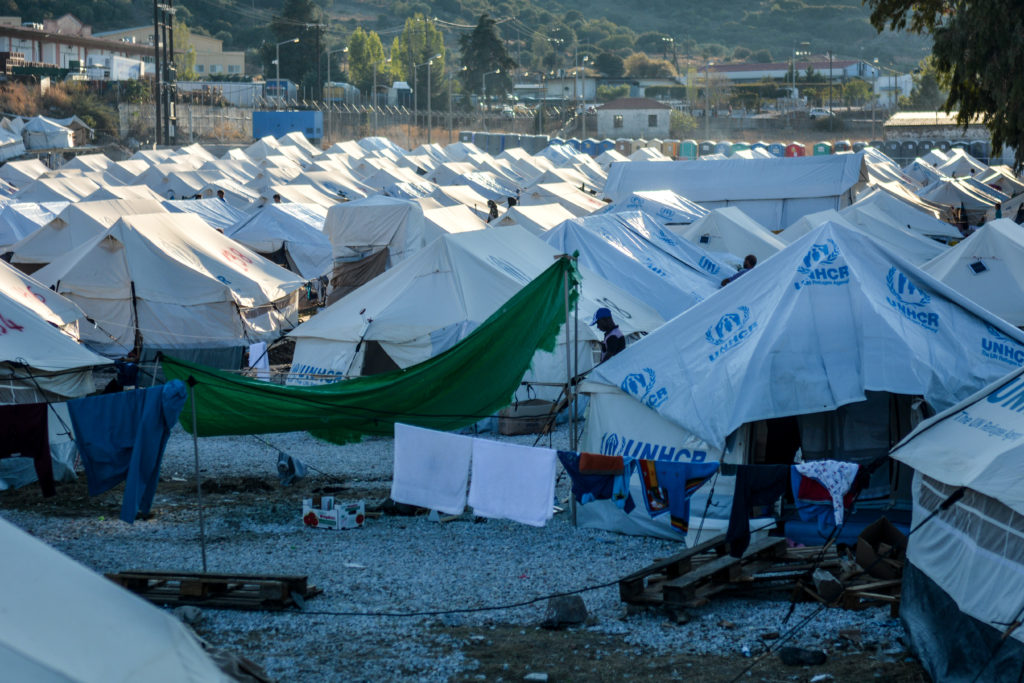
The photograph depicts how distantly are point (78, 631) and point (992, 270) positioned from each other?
1740 cm

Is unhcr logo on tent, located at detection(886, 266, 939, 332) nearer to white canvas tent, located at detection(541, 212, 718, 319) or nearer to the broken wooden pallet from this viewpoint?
the broken wooden pallet

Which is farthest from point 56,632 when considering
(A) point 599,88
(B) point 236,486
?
(A) point 599,88

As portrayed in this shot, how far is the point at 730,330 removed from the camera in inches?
476

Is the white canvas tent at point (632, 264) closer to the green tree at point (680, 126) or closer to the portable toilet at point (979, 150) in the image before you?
the portable toilet at point (979, 150)

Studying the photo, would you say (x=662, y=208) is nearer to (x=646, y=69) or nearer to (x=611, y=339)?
(x=611, y=339)

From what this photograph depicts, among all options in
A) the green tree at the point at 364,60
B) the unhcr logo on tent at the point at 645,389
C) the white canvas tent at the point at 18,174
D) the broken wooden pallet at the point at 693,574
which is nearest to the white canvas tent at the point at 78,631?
the broken wooden pallet at the point at 693,574

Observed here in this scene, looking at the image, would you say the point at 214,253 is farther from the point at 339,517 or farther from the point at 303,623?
the point at 303,623

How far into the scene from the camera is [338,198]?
44062 millimetres

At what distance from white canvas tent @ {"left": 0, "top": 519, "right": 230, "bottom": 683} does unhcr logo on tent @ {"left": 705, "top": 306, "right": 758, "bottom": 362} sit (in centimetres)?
742

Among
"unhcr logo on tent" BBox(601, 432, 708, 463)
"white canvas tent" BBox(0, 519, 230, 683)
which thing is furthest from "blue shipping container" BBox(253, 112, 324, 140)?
"white canvas tent" BBox(0, 519, 230, 683)

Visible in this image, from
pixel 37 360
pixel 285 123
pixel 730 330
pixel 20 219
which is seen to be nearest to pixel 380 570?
pixel 730 330

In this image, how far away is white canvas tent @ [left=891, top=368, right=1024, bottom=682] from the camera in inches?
291

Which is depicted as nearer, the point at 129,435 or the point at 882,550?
the point at 882,550

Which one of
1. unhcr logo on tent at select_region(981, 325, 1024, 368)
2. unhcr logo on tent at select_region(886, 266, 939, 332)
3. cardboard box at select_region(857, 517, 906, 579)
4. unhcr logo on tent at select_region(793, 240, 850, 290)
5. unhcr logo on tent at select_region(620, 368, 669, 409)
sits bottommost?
cardboard box at select_region(857, 517, 906, 579)
